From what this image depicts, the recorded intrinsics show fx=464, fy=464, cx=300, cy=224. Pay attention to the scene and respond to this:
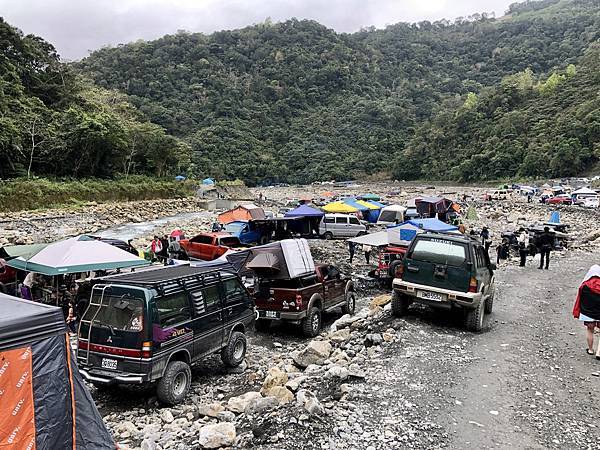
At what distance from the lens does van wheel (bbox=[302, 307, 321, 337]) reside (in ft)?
33.8

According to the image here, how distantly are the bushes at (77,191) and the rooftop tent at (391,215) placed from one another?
79.8 ft

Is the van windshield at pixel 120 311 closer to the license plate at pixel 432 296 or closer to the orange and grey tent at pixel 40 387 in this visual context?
the orange and grey tent at pixel 40 387

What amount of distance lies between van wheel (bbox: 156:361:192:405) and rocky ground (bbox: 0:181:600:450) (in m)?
0.17

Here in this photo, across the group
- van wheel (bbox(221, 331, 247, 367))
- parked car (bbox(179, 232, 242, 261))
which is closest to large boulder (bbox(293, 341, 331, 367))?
van wheel (bbox(221, 331, 247, 367))

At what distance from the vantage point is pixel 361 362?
7.23 m

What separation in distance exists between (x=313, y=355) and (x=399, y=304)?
8.13ft

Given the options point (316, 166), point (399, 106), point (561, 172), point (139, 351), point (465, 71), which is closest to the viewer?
point (139, 351)

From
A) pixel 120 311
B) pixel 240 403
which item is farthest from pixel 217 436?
pixel 120 311

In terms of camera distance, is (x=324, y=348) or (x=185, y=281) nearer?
(x=185, y=281)

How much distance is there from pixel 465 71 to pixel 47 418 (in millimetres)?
175634

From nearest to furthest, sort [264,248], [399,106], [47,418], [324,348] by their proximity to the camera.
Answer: [47,418] < [324,348] < [264,248] < [399,106]

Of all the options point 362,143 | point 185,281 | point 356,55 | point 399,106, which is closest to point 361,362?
point 185,281

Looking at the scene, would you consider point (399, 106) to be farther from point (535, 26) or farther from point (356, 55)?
point (535, 26)

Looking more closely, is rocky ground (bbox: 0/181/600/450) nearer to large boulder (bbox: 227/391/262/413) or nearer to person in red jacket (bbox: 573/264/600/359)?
large boulder (bbox: 227/391/262/413)
